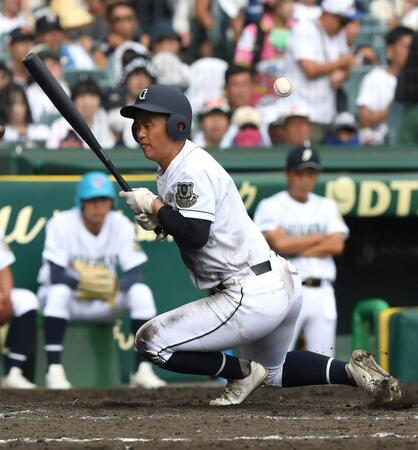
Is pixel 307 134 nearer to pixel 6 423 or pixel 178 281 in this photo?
pixel 178 281

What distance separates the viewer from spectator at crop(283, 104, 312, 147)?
9766 millimetres

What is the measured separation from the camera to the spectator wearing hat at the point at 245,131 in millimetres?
9930

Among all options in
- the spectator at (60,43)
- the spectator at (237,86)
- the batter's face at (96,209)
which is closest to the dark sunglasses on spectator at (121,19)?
the spectator at (60,43)

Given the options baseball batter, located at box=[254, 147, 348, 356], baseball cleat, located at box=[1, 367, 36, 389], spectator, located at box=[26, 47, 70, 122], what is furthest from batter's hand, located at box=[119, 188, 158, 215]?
spectator, located at box=[26, 47, 70, 122]

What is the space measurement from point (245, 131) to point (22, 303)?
9.10 ft

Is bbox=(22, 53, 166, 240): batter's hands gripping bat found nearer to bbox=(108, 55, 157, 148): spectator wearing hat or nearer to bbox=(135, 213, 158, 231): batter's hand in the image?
bbox=(135, 213, 158, 231): batter's hand

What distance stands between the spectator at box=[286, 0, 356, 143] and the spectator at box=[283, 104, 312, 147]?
42 cm

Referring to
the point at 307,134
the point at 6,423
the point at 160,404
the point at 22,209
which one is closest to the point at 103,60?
the point at 307,134

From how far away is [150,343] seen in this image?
552 centimetres

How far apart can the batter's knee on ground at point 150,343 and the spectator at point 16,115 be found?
4401 millimetres

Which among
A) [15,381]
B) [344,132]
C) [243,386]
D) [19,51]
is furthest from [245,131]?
[243,386]

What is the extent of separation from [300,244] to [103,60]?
12.5ft

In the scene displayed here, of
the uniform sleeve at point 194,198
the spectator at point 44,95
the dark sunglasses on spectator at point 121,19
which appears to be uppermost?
the dark sunglasses on spectator at point 121,19

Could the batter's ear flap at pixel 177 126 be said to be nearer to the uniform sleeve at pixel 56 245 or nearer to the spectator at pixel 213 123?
the uniform sleeve at pixel 56 245
